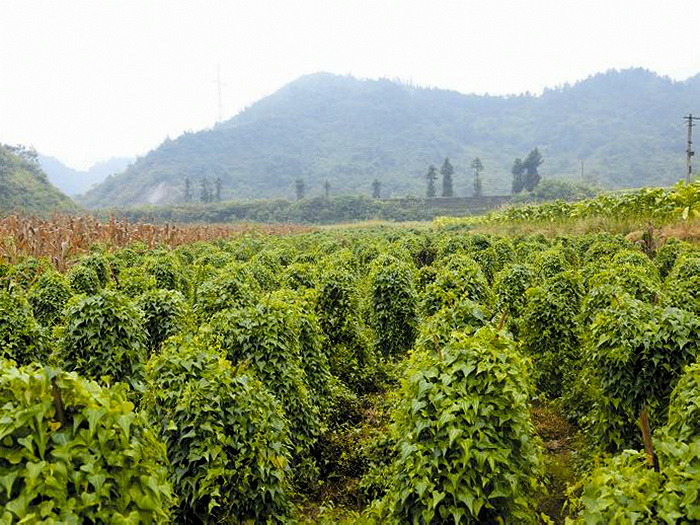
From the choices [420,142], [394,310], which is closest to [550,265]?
[394,310]

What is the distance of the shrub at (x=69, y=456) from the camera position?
225cm

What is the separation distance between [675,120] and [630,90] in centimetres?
3195

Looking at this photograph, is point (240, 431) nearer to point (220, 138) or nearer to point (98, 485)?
point (98, 485)

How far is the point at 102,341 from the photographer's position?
573 cm

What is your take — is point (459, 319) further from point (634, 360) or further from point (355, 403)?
point (355, 403)

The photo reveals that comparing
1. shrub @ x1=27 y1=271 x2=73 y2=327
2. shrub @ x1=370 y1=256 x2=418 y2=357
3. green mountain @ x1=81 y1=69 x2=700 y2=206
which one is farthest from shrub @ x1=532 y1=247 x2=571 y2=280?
green mountain @ x1=81 y1=69 x2=700 y2=206

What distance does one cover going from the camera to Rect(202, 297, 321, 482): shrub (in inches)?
222

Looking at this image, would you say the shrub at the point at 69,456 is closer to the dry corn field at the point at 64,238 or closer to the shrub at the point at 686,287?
the shrub at the point at 686,287

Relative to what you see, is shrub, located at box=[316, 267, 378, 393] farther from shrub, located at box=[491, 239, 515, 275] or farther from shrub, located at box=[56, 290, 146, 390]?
shrub, located at box=[491, 239, 515, 275]

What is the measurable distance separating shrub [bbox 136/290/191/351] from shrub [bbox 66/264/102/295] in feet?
13.2

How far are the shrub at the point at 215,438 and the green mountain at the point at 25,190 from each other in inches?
1969

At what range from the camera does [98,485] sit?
7.78 ft

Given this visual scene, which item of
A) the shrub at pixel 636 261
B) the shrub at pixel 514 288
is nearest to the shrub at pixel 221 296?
the shrub at pixel 514 288

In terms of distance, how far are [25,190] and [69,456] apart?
189 feet
